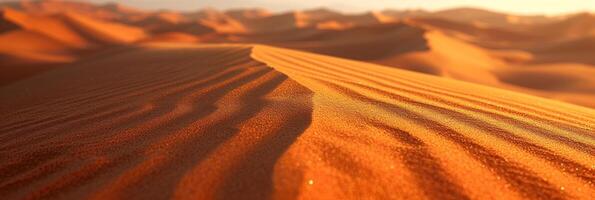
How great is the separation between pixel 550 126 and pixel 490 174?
979mm

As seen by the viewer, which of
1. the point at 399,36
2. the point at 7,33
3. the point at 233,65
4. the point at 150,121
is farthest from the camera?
the point at 7,33

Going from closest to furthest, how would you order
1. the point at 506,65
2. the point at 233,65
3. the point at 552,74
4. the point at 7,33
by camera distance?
the point at 233,65, the point at 552,74, the point at 506,65, the point at 7,33

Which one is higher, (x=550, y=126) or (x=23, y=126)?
(x=550, y=126)

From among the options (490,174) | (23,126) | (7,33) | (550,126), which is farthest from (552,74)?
(7,33)

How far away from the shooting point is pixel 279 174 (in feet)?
4.39

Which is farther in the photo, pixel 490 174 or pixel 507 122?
pixel 507 122

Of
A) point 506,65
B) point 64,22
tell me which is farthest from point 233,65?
point 64,22

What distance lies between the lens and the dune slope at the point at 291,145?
4.39 ft

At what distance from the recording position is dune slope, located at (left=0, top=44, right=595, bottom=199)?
134cm

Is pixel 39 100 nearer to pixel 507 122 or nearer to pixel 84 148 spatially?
pixel 84 148

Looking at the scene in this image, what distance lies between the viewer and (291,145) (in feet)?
5.10

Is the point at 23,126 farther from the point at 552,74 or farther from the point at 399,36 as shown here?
the point at 399,36

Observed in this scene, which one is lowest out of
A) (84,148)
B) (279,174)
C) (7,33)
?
(7,33)

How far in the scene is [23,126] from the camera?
2.20 metres
